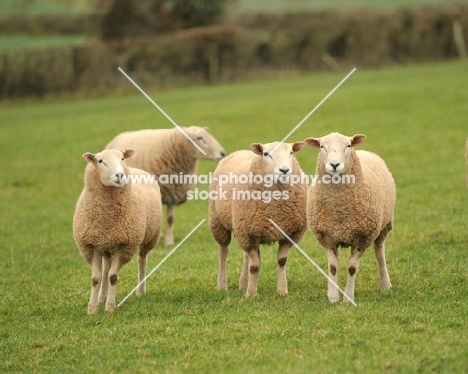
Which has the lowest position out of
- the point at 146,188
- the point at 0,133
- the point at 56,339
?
the point at 0,133

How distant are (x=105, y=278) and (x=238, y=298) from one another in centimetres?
145

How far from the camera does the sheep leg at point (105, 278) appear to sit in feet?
30.4

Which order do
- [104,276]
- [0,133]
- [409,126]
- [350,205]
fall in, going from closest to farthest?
[350,205], [104,276], [409,126], [0,133]

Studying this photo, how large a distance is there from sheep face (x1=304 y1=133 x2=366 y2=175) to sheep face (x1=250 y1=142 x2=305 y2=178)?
30 cm

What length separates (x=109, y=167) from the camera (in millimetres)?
8836

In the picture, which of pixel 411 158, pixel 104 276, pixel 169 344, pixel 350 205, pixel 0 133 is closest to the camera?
pixel 169 344

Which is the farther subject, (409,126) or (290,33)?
(290,33)

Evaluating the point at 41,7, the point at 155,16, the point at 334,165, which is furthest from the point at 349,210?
the point at 41,7

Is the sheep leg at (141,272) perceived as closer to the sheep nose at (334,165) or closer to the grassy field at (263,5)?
the sheep nose at (334,165)

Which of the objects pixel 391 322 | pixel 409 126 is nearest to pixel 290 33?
pixel 409 126

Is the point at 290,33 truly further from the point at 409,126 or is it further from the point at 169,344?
the point at 169,344

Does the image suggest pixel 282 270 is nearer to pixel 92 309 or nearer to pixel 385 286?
pixel 385 286

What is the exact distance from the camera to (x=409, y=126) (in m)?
23.7

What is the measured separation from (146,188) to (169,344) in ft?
8.93
